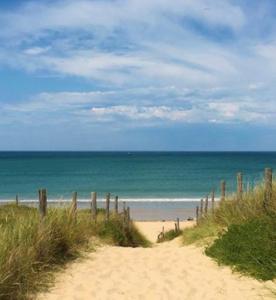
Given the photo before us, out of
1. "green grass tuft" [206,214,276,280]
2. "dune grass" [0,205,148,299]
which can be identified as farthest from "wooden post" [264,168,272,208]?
"dune grass" [0,205,148,299]

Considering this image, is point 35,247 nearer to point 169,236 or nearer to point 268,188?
point 268,188

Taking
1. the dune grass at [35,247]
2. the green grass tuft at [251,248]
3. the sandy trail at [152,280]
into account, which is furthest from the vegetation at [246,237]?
the dune grass at [35,247]

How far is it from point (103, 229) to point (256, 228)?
623 centimetres

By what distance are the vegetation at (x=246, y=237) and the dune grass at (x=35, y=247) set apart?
11.2ft

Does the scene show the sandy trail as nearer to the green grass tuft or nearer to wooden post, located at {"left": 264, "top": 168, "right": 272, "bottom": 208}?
the green grass tuft

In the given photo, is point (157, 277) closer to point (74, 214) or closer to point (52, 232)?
point (52, 232)

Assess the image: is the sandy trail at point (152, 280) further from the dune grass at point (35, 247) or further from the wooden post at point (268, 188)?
the wooden post at point (268, 188)

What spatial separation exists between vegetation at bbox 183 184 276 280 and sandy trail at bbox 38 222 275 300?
301 millimetres

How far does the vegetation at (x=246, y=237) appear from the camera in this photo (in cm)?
1005

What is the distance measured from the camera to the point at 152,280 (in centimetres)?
1003

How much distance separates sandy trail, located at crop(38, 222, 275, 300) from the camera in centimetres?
902

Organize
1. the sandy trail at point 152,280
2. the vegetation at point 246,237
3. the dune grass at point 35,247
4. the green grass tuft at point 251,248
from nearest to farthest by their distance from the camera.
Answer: the dune grass at point 35,247 → the sandy trail at point 152,280 → the green grass tuft at point 251,248 → the vegetation at point 246,237

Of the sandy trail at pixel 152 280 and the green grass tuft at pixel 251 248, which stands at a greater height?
the green grass tuft at pixel 251 248

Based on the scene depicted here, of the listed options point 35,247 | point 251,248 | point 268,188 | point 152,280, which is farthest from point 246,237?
point 35,247
